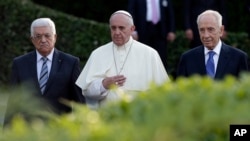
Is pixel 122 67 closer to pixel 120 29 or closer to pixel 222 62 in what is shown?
pixel 120 29

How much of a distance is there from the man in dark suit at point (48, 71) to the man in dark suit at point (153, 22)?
399cm

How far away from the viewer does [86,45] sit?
1667 cm

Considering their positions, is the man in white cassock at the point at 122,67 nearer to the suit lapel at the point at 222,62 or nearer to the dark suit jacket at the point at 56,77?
the dark suit jacket at the point at 56,77

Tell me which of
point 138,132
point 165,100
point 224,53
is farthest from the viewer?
point 224,53

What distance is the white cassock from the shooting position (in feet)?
34.8

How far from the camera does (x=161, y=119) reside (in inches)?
184

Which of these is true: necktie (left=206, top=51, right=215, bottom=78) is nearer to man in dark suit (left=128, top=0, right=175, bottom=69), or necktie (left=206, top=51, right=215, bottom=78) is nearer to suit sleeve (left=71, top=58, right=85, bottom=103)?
suit sleeve (left=71, top=58, right=85, bottom=103)

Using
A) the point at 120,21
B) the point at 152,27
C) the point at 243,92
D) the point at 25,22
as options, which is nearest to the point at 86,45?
the point at 25,22

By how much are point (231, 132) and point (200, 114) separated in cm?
41

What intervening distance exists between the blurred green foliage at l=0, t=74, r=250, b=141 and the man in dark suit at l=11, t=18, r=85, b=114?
4881 mm

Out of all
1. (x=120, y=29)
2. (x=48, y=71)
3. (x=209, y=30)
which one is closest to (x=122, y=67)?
(x=120, y=29)

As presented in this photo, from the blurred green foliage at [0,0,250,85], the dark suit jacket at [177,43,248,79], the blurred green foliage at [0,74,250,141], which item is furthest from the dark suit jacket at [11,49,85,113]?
the blurred green foliage at [0,0,250,85]

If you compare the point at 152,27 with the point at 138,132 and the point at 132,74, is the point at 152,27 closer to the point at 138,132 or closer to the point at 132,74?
the point at 132,74

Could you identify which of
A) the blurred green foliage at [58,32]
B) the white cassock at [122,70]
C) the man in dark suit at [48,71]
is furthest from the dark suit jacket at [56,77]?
the blurred green foliage at [58,32]
